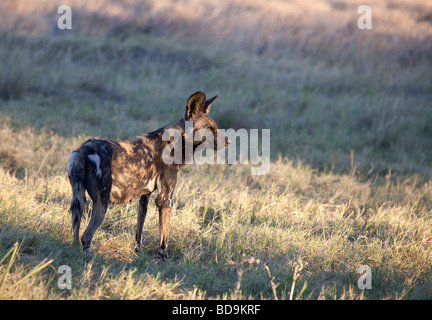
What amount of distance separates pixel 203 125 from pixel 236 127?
517 cm

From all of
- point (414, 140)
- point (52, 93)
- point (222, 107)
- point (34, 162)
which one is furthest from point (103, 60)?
point (414, 140)

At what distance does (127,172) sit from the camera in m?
3.78

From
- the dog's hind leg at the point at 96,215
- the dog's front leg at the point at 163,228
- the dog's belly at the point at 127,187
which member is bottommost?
the dog's front leg at the point at 163,228

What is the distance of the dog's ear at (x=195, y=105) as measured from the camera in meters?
4.16

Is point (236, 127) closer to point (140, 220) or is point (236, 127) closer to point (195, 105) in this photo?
point (195, 105)

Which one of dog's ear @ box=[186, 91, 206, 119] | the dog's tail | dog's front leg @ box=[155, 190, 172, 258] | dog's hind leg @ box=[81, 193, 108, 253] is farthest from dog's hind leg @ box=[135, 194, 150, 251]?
dog's ear @ box=[186, 91, 206, 119]

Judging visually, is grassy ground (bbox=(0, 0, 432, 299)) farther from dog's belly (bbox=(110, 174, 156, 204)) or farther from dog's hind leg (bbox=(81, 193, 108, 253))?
dog's belly (bbox=(110, 174, 156, 204))

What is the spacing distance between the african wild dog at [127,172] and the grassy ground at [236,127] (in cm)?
35

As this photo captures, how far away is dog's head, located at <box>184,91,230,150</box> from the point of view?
4.24 m

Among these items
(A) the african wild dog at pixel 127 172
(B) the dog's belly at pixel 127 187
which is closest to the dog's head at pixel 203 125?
(A) the african wild dog at pixel 127 172

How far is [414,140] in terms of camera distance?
967 cm

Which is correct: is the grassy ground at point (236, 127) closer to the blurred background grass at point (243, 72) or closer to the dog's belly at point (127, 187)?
the blurred background grass at point (243, 72)

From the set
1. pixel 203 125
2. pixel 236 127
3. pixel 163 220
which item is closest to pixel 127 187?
pixel 163 220
